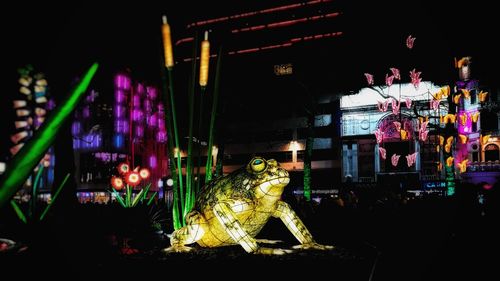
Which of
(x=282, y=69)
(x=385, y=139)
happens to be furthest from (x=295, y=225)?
(x=282, y=69)

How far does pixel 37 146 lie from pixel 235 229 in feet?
14.6

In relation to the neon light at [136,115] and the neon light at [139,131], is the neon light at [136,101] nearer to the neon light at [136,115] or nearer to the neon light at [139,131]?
the neon light at [136,115]

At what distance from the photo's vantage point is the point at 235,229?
634cm

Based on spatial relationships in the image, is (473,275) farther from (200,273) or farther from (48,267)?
(48,267)

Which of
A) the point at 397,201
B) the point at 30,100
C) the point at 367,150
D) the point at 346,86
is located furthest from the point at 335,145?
the point at 30,100

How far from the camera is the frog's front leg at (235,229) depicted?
6.33 metres

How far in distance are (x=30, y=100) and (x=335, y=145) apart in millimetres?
39565

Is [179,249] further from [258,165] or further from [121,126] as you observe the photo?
[121,126]

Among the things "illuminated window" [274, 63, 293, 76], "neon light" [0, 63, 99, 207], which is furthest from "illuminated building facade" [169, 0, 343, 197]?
"neon light" [0, 63, 99, 207]

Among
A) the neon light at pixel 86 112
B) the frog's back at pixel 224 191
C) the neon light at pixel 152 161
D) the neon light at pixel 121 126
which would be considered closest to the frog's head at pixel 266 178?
the frog's back at pixel 224 191

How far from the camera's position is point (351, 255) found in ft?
21.6

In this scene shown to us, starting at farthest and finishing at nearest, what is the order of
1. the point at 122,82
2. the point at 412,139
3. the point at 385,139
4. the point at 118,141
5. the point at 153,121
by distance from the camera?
1. the point at 153,121
2. the point at 118,141
3. the point at 385,139
4. the point at 122,82
5. the point at 412,139

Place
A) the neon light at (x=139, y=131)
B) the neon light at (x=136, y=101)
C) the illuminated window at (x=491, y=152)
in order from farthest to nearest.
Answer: the neon light at (x=139, y=131)
the neon light at (x=136, y=101)
the illuminated window at (x=491, y=152)

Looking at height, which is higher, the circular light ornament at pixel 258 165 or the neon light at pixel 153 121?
the neon light at pixel 153 121
